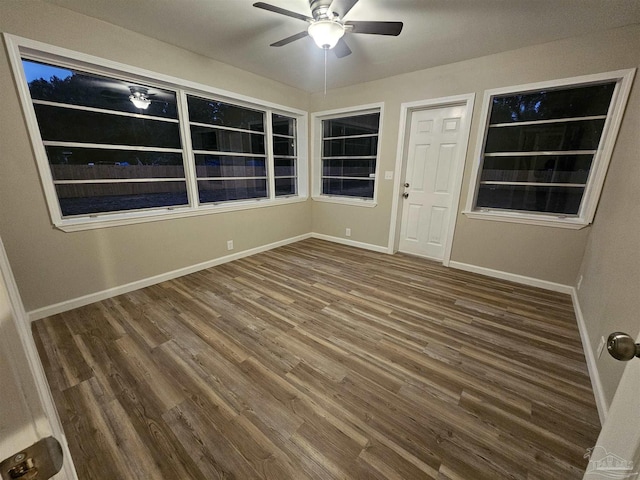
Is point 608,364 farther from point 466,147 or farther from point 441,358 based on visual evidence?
point 466,147

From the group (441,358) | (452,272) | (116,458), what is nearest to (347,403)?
(441,358)

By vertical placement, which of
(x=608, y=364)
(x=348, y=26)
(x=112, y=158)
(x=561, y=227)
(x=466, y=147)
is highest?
(x=348, y=26)

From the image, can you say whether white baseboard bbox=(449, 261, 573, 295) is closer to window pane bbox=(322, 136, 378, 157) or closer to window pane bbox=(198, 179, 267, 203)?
window pane bbox=(322, 136, 378, 157)

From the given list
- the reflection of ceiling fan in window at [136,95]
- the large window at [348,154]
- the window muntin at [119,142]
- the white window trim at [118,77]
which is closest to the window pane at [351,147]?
the large window at [348,154]

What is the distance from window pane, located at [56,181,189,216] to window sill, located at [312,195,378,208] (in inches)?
91.1

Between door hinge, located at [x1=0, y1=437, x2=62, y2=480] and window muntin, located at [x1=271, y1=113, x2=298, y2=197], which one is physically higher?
window muntin, located at [x1=271, y1=113, x2=298, y2=197]

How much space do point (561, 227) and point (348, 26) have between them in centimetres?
295

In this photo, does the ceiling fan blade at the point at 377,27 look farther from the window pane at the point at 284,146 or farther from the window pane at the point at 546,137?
the window pane at the point at 284,146

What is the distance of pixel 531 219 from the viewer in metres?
2.97

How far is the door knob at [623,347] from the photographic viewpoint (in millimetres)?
544

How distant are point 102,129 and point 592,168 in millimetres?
4950

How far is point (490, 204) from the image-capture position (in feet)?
10.9

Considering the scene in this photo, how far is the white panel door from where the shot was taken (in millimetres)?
3453

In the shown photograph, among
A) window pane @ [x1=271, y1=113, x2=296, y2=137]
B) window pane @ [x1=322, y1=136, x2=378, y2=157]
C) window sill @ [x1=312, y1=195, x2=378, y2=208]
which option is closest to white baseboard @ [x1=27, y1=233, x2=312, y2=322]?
window sill @ [x1=312, y1=195, x2=378, y2=208]
